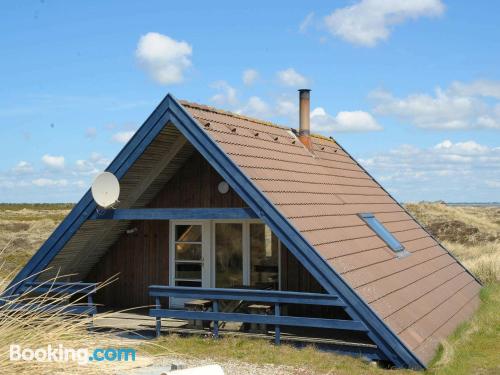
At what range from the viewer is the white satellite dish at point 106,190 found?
10781 mm

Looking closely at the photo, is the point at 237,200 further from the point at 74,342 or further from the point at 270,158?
the point at 74,342

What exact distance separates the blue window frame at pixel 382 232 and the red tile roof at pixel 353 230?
261mm

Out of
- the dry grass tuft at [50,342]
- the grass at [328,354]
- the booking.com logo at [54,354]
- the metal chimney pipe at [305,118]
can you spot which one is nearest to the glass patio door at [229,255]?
the grass at [328,354]

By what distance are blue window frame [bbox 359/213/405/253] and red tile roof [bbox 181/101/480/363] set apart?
261 mm

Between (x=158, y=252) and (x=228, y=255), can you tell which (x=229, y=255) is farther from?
(x=158, y=252)

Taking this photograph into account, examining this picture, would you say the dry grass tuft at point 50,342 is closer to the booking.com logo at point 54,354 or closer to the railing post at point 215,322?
the booking.com logo at point 54,354

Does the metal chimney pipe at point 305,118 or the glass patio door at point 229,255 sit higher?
the metal chimney pipe at point 305,118

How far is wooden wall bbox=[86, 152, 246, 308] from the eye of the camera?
1255 centimetres

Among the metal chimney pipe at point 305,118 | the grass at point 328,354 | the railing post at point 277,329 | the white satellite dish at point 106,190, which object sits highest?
the metal chimney pipe at point 305,118

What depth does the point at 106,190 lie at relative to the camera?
1087cm

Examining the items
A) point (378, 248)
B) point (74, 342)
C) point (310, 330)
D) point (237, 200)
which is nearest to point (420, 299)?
point (378, 248)

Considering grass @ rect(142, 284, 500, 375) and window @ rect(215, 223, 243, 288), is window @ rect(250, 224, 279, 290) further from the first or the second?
grass @ rect(142, 284, 500, 375)

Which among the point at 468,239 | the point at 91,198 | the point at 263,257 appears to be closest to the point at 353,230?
the point at 263,257

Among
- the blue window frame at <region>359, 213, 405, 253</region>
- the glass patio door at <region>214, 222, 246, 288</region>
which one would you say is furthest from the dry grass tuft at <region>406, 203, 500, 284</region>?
the glass patio door at <region>214, 222, 246, 288</region>
